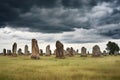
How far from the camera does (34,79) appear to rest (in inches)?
779

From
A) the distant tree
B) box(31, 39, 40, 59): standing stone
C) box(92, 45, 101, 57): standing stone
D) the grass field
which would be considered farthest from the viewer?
the distant tree

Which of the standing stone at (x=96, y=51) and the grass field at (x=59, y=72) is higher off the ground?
the standing stone at (x=96, y=51)

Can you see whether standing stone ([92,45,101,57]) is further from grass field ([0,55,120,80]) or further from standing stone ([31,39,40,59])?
grass field ([0,55,120,80])

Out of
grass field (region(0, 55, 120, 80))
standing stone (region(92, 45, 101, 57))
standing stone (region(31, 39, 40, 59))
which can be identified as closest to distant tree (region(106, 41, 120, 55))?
standing stone (region(92, 45, 101, 57))

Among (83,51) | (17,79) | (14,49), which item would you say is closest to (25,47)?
(14,49)

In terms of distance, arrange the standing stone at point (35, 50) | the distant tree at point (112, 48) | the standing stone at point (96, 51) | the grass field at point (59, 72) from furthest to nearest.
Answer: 1. the distant tree at point (112, 48)
2. the standing stone at point (96, 51)
3. the standing stone at point (35, 50)
4. the grass field at point (59, 72)

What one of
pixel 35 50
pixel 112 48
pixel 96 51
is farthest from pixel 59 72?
pixel 112 48

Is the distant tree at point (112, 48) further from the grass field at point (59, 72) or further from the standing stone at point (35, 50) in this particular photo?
the grass field at point (59, 72)

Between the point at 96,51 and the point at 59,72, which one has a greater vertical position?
the point at 96,51

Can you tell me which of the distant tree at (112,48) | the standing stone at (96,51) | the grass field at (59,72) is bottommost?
the grass field at (59,72)

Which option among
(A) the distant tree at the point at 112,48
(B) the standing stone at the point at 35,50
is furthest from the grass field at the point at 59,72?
(A) the distant tree at the point at 112,48

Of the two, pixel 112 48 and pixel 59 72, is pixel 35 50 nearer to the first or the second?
pixel 59 72

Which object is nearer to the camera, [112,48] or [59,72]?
[59,72]

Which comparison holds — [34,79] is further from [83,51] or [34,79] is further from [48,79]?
[83,51]
